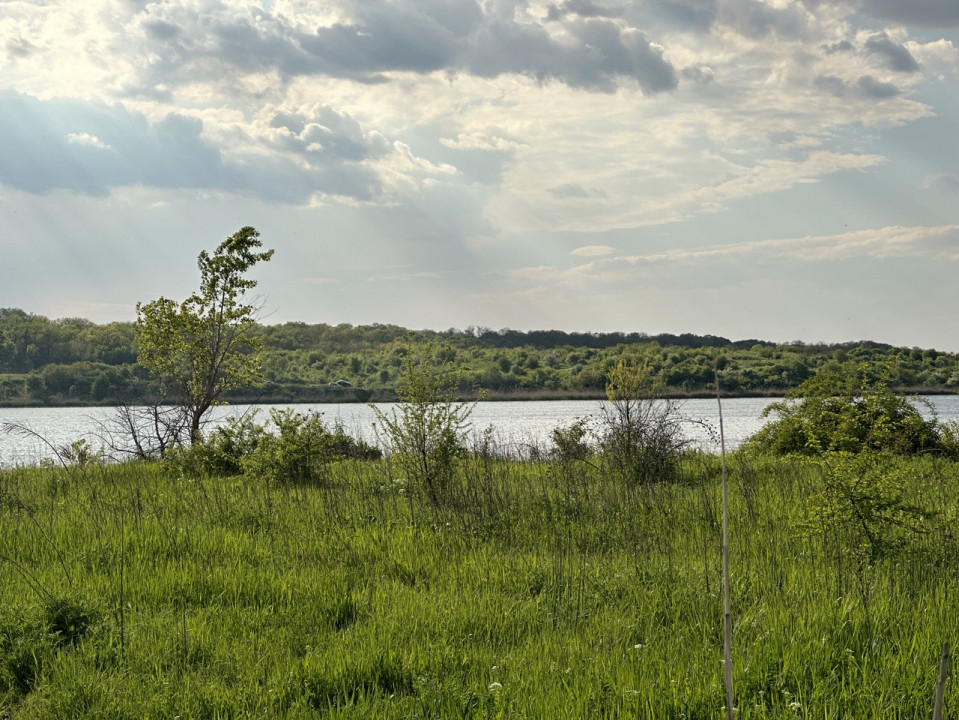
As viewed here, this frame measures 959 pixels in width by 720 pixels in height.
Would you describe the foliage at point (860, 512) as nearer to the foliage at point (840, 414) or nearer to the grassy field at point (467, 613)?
the grassy field at point (467, 613)

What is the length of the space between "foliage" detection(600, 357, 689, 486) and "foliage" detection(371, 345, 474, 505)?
3.02 m

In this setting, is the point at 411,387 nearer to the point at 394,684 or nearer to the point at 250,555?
the point at 250,555

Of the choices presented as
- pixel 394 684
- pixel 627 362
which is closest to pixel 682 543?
pixel 394 684

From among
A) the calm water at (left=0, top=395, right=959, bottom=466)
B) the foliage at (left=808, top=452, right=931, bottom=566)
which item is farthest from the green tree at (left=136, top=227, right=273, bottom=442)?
the foliage at (left=808, top=452, right=931, bottom=566)

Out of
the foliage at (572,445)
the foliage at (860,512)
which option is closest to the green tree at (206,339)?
the foliage at (572,445)

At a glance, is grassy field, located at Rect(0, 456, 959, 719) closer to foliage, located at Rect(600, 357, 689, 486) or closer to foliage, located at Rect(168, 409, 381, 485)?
foliage, located at Rect(600, 357, 689, 486)

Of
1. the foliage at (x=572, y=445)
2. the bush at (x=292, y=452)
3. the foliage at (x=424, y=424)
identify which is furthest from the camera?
the foliage at (x=572, y=445)

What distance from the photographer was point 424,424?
13.3 m

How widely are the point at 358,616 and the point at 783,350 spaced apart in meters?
35.7

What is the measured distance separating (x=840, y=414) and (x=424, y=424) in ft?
29.3

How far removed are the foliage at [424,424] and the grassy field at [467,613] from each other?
2172mm

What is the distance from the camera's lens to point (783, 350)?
3825 centimetres

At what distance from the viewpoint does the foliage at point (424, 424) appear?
13.1m

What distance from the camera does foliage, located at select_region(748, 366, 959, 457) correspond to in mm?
16625
